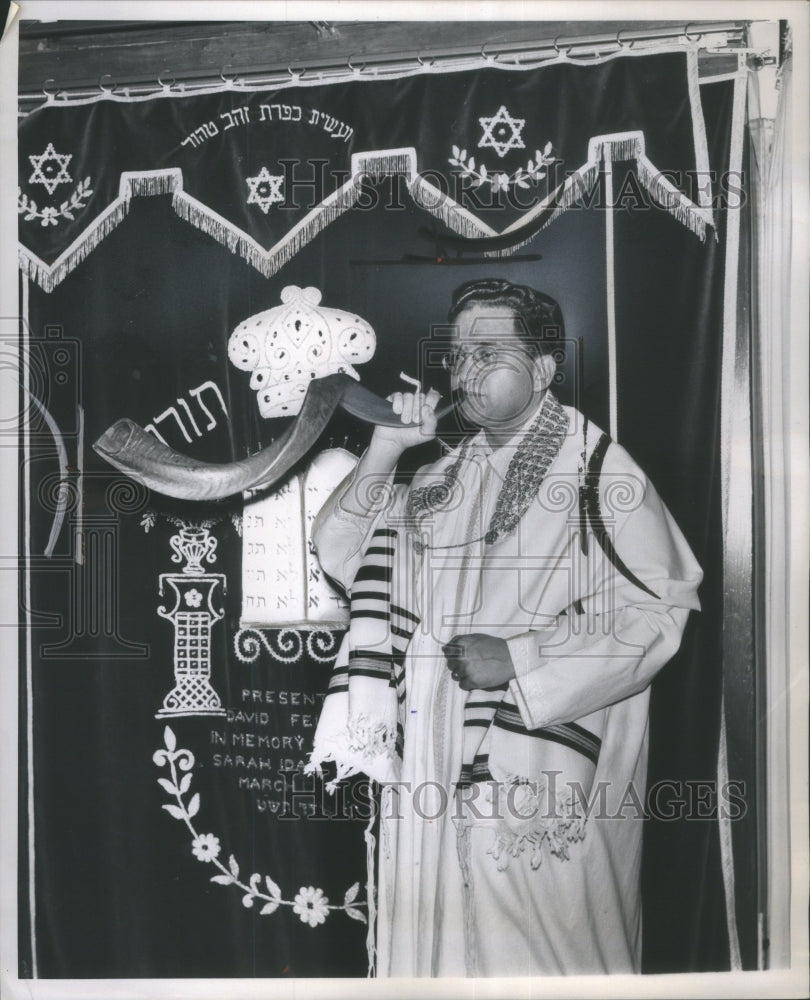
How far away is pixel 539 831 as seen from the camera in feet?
7.32

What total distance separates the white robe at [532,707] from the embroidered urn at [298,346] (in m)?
0.32

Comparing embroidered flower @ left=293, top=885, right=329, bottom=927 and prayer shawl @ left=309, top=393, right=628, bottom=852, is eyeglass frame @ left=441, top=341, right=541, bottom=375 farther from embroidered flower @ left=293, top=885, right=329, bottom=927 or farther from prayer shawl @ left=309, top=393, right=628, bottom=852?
embroidered flower @ left=293, top=885, right=329, bottom=927

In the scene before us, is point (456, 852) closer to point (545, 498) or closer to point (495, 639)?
point (495, 639)

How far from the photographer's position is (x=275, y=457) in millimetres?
→ 2301

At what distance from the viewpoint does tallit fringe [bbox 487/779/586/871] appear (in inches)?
87.7

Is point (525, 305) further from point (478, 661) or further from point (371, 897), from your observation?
point (371, 897)

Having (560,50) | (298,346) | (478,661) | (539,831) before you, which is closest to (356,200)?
(298,346)

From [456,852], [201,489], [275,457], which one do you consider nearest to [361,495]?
[275,457]

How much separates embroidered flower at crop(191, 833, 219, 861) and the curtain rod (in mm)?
1849

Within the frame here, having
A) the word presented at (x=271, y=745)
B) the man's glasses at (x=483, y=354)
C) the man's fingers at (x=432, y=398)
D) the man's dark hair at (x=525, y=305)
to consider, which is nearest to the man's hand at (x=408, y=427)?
the man's fingers at (x=432, y=398)

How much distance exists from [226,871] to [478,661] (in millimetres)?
803

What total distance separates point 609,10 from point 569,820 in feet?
6.53

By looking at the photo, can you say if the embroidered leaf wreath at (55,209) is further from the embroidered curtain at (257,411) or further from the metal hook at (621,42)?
the metal hook at (621,42)

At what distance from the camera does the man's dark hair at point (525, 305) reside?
2279mm
